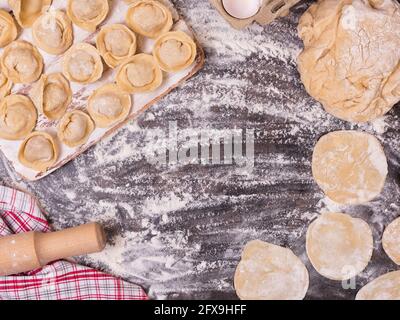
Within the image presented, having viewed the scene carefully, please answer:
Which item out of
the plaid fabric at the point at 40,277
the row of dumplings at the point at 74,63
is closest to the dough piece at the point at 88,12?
the row of dumplings at the point at 74,63

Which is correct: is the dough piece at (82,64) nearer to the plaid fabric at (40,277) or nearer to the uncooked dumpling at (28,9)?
the uncooked dumpling at (28,9)

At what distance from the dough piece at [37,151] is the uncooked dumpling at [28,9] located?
0.39m

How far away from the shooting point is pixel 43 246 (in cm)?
194

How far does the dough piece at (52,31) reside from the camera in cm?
198

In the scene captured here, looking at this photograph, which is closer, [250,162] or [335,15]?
[335,15]

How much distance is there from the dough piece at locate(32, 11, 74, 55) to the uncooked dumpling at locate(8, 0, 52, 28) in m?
0.02

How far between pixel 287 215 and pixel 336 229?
19cm

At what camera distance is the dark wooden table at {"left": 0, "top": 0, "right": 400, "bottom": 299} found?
214 centimetres

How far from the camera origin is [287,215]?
2182mm

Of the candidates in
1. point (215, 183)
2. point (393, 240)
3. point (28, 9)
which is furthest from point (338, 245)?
point (28, 9)

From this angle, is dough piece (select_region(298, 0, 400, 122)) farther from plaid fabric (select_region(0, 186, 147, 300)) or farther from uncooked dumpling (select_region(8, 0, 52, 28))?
plaid fabric (select_region(0, 186, 147, 300))
